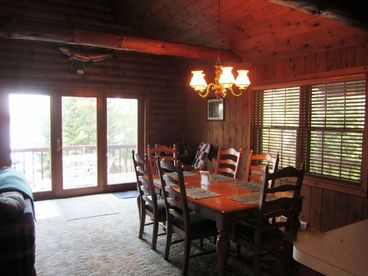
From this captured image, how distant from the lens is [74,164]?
19.1ft

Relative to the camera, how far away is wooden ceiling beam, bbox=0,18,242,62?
3.51 meters

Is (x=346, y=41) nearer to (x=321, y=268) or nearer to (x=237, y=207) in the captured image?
(x=237, y=207)

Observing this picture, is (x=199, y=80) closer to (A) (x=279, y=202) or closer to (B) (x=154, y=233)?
(A) (x=279, y=202)

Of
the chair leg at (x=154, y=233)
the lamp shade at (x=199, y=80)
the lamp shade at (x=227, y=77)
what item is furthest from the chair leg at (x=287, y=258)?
the lamp shade at (x=199, y=80)

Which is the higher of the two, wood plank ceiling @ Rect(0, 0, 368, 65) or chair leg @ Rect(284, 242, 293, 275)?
wood plank ceiling @ Rect(0, 0, 368, 65)

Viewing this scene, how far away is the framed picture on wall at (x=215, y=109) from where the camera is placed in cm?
550

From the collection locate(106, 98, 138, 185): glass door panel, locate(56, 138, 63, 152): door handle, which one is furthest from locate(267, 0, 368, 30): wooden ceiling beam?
locate(56, 138, 63, 152): door handle

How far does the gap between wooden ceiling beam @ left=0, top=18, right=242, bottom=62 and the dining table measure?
218 cm

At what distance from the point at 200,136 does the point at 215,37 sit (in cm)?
211

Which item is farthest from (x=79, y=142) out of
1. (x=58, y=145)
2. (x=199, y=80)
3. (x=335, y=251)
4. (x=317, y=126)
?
(x=335, y=251)

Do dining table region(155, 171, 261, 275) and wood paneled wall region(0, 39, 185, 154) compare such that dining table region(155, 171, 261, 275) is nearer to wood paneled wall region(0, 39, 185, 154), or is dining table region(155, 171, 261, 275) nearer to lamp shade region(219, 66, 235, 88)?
lamp shade region(219, 66, 235, 88)

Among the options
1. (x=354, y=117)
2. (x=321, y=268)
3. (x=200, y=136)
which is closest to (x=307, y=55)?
(x=354, y=117)

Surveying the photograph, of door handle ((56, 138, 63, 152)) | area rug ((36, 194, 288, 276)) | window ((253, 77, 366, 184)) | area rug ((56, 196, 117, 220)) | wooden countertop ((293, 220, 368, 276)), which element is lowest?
area rug ((36, 194, 288, 276))

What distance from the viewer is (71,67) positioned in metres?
5.49
